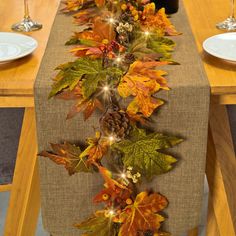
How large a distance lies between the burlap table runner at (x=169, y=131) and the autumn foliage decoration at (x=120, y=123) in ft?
0.08

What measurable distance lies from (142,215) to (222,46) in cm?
46

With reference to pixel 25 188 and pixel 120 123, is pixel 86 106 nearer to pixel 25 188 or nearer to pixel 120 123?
pixel 120 123

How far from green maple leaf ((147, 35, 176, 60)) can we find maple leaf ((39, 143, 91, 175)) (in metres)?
0.31

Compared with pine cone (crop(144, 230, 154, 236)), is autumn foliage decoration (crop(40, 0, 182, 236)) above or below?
above

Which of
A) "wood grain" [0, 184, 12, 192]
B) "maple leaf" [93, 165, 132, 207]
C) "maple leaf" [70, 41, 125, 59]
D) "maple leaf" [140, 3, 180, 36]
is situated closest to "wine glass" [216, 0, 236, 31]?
"maple leaf" [140, 3, 180, 36]

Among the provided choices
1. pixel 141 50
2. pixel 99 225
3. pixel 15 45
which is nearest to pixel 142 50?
pixel 141 50

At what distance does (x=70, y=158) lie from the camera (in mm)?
1566

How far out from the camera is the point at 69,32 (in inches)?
73.0

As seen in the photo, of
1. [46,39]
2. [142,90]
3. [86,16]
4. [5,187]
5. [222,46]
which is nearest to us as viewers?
[142,90]

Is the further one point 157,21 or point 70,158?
A: point 157,21

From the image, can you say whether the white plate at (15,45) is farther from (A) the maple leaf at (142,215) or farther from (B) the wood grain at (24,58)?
(A) the maple leaf at (142,215)

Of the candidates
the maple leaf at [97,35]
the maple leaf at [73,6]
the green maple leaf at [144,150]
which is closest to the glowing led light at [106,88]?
the green maple leaf at [144,150]

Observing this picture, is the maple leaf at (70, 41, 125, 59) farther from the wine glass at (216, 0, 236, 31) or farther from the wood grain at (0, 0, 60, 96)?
the wine glass at (216, 0, 236, 31)

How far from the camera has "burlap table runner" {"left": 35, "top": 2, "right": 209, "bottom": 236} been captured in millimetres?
1528
